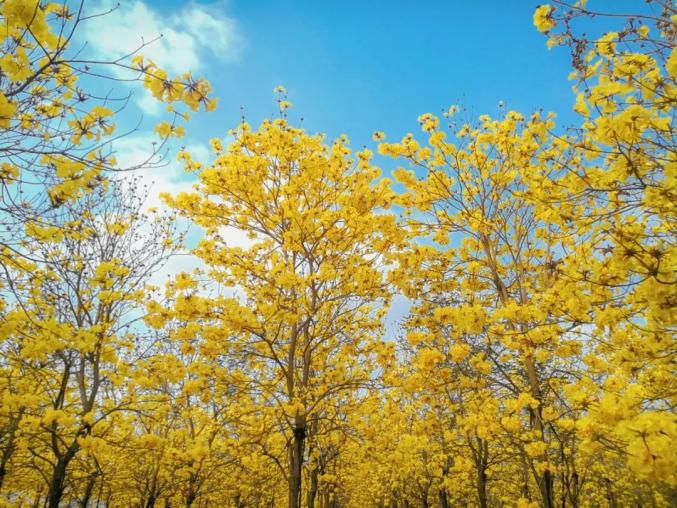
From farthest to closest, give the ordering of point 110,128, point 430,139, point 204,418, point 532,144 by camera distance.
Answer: point 204,418 → point 430,139 → point 532,144 → point 110,128

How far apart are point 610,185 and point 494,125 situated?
397 centimetres

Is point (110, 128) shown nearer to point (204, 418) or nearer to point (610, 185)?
point (610, 185)

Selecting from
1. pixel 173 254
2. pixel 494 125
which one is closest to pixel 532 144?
pixel 494 125

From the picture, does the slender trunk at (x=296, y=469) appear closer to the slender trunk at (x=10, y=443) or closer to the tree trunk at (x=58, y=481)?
the tree trunk at (x=58, y=481)

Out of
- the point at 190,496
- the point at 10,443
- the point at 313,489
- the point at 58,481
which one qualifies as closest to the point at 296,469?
the point at 58,481

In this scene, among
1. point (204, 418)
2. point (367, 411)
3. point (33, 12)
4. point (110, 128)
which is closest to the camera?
point (33, 12)

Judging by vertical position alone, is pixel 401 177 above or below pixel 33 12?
above

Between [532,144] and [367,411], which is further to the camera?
[367,411]

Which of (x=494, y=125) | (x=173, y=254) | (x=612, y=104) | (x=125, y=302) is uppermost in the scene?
(x=494, y=125)

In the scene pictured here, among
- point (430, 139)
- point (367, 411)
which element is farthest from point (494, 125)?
point (367, 411)

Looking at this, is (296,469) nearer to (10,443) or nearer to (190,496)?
(10,443)

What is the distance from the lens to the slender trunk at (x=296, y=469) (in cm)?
510

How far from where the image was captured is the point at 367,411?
300 inches

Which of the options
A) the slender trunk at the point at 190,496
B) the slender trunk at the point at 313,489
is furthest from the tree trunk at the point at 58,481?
the slender trunk at the point at 313,489
